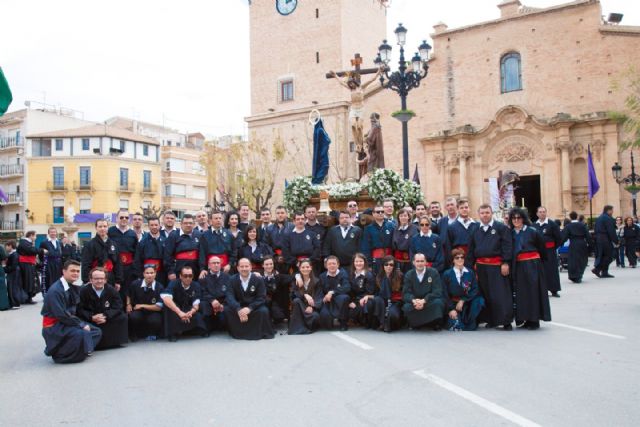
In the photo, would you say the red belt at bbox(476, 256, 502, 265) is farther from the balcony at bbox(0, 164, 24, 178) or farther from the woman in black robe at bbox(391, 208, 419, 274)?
the balcony at bbox(0, 164, 24, 178)

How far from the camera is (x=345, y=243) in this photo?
995 centimetres

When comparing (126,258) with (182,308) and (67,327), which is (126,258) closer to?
(182,308)

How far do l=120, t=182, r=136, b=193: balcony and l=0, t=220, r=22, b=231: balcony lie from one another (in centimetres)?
897

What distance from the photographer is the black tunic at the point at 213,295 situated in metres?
8.83

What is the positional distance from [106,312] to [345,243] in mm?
3999

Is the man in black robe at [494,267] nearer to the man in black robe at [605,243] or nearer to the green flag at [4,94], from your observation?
the green flag at [4,94]

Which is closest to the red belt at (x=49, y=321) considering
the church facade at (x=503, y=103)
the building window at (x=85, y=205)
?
the church facade at (x=503, y=103)

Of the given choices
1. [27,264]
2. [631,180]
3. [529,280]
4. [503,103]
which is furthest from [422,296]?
[503,103]

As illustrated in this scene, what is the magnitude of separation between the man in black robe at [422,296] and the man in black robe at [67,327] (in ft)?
14.2

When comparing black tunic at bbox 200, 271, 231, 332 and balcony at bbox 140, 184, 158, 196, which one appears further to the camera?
balcony at bbox 140, 184, 158, 196

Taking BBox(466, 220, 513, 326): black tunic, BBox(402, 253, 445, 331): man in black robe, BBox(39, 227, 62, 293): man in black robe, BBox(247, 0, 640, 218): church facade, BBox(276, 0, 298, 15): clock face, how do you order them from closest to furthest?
BBox(402, 253, 445, 331): man in black robe
BBox(466, 220, 513, 326): black tunic
BBox(39, 227, 62, 293): man in black robe
BBox(247, 0, 640, 218): church facade
BBox(276, 0, 298, 15): clock face

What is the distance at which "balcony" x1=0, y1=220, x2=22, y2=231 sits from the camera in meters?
49.6

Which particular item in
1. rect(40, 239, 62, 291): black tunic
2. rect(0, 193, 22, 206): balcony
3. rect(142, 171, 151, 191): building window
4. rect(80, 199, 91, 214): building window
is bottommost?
rect(40, 239, 62, 291): black tunic

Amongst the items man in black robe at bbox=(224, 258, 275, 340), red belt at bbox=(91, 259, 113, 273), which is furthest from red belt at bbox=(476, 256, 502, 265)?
red belt at bbox=(91, 259, 113, 273)
